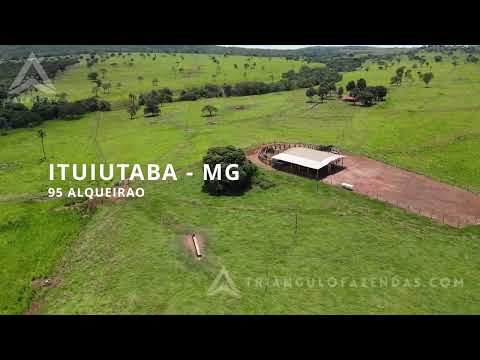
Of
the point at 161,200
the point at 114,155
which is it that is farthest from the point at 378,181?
the point at 114,155

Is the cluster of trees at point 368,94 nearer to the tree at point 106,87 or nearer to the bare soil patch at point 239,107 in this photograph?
the bare soil patch at point 239,107

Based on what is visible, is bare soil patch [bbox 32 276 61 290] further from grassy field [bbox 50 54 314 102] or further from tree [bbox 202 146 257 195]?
grassy field [bbox 50 54 314 102]

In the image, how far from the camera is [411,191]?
4581cm

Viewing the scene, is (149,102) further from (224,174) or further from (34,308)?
(34,308)

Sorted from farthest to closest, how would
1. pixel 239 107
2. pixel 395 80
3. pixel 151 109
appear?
pixel 395 80 → pixel 239 107 → pixel 151 109

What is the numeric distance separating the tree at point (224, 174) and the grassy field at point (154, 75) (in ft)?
268

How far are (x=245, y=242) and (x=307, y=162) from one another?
702 inches

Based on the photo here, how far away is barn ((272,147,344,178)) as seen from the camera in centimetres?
5019

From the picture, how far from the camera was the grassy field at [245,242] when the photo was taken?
97.8 feet

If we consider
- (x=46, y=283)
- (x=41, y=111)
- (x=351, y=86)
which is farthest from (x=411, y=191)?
(x=41, y=111)

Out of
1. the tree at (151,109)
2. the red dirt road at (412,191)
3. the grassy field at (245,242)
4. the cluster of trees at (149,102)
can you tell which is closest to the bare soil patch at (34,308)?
the grassy field at (245,242)

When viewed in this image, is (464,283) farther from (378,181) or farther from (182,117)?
(182,117)

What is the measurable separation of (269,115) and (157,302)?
6979cm

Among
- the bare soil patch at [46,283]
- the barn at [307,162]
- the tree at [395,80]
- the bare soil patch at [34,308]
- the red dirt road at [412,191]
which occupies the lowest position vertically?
Result: the bare soil patch at [34,308]
